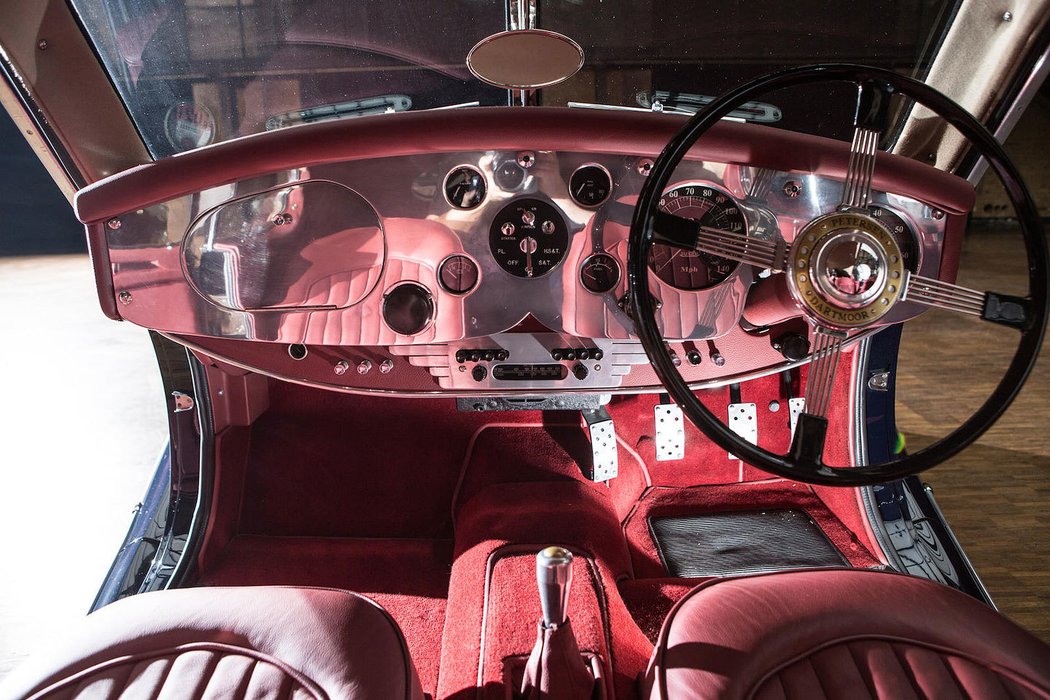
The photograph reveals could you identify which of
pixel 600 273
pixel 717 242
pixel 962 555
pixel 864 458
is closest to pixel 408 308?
pixel 600 273

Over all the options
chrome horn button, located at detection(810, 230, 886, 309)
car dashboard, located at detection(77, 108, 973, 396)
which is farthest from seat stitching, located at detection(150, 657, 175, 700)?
chrome horn button, located at detection(810, 230, 886, 309)

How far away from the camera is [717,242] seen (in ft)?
3.68

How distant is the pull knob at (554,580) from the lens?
0.99 m

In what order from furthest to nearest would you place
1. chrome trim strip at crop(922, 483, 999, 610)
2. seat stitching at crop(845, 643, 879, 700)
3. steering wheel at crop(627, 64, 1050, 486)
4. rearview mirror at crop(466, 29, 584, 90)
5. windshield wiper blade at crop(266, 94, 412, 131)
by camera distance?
chrome trim strip at crop(922, 483, 999, 610)
windshield wiper blade at crop(266, 94, 412, 131)
rearview mirror at crop(466, 29, 584, 90)
steering wheel at crop(627, 64, 1050, 486)
seat stitching at crop(845, 643, 879, 700)

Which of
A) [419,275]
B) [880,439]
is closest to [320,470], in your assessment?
[419,275]

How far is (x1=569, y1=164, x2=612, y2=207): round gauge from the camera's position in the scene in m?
1.31

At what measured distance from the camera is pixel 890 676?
95 cm

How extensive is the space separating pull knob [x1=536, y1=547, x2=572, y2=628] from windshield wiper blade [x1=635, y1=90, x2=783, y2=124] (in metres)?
0.98

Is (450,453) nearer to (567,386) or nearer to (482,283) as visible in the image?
(567,386)

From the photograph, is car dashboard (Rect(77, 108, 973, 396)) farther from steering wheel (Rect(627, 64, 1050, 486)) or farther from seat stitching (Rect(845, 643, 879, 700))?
seat stitching (Rect(845, 643, 879, 700))

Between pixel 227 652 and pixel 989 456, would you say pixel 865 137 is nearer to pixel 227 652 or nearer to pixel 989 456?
pixel 227 652

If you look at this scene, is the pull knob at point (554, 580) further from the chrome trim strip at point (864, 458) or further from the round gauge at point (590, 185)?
the chrome trim strip at point (864, 458)

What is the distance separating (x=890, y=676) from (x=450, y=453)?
4.44ft

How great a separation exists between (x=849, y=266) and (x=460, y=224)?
2.24ft
